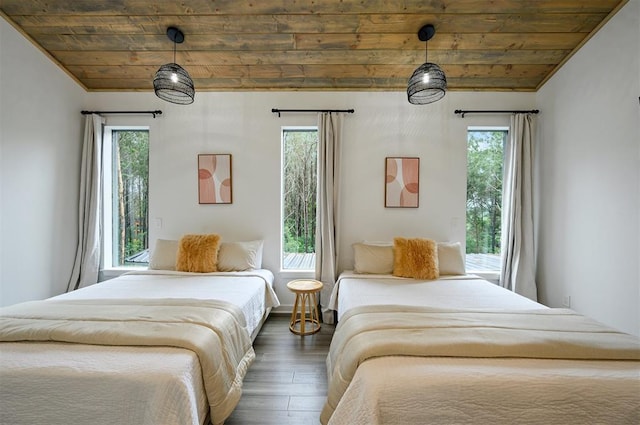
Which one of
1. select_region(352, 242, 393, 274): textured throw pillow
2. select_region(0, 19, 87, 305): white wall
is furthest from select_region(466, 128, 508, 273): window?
select_region(0, 19, 87, 305): white wall

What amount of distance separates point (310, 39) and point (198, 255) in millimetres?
2456

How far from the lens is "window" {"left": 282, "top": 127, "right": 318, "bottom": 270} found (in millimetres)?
3518

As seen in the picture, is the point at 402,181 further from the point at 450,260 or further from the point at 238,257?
the point at 238,257

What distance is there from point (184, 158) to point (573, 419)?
149 inches

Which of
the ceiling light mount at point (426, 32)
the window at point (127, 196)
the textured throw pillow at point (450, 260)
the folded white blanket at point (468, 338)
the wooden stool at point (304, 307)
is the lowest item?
the wooden stool at point (304, 307)

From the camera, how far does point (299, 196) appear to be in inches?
139

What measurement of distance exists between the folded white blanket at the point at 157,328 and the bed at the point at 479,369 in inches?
22.9

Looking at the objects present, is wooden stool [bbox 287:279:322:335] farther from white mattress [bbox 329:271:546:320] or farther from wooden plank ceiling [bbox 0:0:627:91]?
wooden plank ceiling [bbox 0:0:627:91]

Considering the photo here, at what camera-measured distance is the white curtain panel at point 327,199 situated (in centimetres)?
319

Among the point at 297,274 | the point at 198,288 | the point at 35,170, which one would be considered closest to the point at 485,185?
the point at 297,274

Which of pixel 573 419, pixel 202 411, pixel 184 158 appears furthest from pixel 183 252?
pixel 573 419

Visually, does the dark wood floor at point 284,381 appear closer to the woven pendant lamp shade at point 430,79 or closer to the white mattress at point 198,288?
the white mattress at point 198,288

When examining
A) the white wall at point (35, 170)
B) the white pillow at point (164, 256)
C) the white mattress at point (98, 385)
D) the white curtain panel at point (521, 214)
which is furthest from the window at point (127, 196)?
the white curtain panel at point (521, 214)

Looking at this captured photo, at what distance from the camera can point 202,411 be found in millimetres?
1406
